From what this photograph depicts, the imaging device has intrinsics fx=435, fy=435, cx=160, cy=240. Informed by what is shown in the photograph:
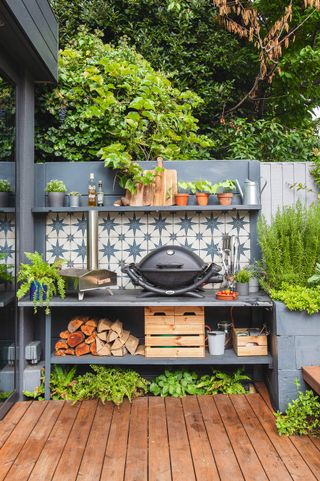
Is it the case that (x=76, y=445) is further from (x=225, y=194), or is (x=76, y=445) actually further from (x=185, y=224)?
(x=225, y=194)

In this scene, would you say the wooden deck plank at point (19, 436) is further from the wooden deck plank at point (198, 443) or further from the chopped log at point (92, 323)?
the wooden deck plank at point (198, 443)

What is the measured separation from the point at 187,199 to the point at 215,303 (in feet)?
3.13

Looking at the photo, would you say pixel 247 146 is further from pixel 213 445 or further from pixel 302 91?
pixel 213 445

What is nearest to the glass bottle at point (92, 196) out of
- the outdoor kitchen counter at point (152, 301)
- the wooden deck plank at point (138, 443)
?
the outdoor kitchen counter at point (152, 301)

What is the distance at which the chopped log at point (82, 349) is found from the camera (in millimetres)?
3377

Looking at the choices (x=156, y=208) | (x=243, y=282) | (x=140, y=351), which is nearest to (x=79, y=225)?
(x=156, y=208)

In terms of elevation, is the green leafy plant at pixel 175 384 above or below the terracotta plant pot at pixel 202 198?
below

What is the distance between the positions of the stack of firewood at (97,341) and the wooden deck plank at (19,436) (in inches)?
16.6

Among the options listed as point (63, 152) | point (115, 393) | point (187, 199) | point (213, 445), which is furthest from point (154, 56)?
point (213, 445)

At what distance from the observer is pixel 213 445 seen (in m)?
2.62

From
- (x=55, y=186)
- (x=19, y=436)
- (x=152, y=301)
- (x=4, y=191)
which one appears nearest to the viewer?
(x=19, y=436)

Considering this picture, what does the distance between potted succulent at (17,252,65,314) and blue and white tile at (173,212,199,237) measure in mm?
1105

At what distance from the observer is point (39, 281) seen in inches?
126

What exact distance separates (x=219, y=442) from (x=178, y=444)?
0.25 metres
